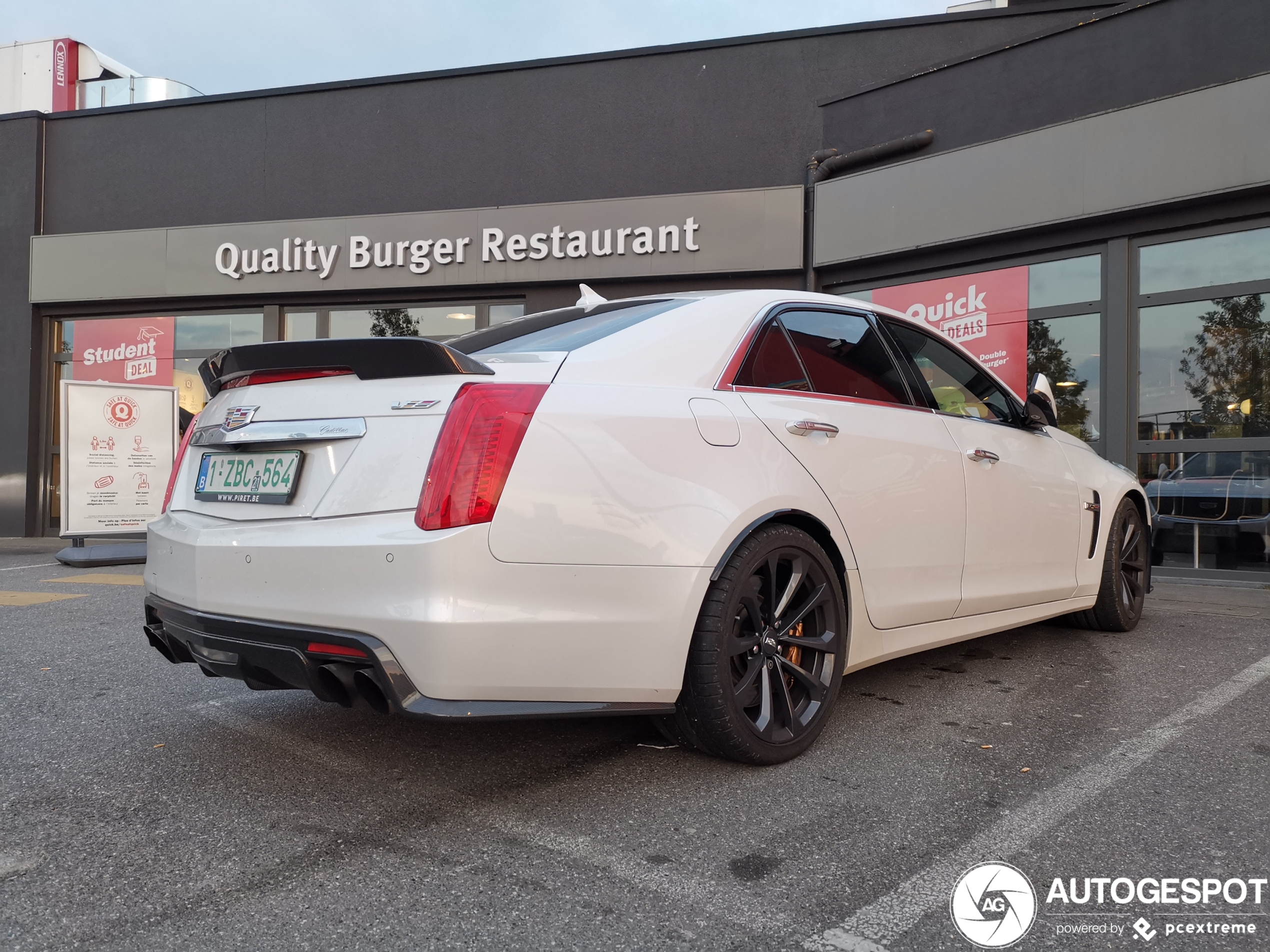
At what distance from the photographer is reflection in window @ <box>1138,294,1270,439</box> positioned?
7598mm

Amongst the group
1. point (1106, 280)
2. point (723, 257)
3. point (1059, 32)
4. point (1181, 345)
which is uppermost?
point (1059, 32)

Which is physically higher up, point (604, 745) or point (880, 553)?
point (880, 553)

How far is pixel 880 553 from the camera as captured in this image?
314cm

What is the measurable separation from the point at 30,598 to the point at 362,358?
18.0 feet

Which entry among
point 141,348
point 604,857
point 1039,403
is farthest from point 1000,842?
point 141,348

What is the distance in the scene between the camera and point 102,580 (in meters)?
7.71

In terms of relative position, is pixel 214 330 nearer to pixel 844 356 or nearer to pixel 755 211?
pixel 755 211

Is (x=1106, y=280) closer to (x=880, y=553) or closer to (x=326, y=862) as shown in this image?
(x=880, y=553)

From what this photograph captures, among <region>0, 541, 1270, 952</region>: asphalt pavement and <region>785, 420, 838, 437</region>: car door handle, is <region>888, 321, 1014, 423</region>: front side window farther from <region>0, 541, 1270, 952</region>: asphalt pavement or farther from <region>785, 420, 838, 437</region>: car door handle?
<region>0, 541, 1270, 952</region>: asphalt pavement

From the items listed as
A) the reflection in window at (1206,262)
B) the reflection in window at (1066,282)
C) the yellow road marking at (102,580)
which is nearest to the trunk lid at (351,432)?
the yellow road marking at (102,580)

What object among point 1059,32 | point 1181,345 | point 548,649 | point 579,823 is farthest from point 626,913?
point 1059,32

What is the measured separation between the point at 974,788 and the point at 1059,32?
8184 millimetres

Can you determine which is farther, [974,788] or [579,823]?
[974,788]

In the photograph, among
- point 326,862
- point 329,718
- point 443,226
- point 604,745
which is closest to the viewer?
point 326,862
